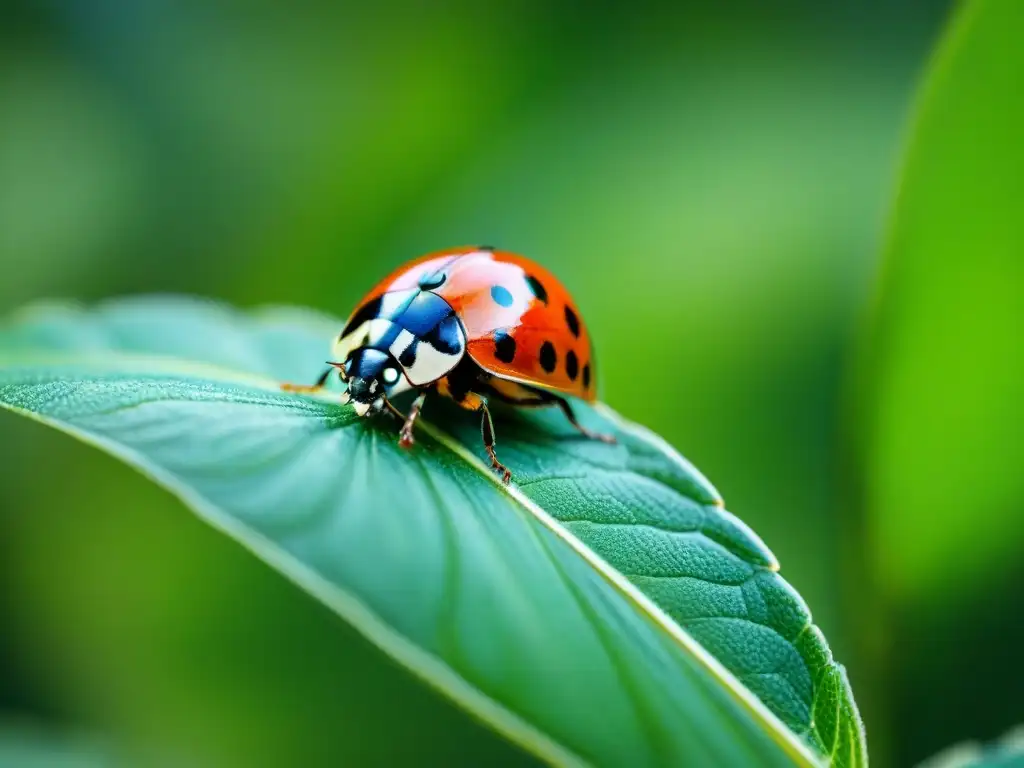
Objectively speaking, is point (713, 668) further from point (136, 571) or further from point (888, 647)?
point (136, 571)

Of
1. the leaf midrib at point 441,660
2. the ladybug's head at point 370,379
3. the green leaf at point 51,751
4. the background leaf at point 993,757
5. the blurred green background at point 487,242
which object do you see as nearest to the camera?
the leaf midrib at point 441,660

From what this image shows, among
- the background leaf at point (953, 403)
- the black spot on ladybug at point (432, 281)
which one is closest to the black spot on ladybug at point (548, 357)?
the black spot on ladybug at point (432, 281)

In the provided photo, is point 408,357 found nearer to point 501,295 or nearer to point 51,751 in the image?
point 501,295

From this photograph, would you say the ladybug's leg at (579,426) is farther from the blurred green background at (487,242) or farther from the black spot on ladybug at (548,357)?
the blurred green background at (487,242)

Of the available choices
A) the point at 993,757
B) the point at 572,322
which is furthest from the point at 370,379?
the point at 993,757

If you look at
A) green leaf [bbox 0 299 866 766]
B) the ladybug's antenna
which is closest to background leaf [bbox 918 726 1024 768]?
green leaf [bbox 0 299 866 766]
